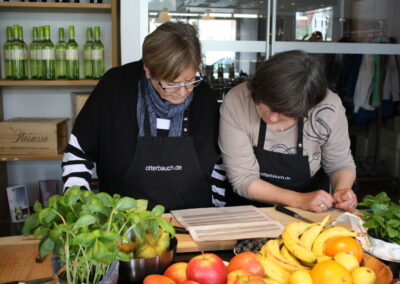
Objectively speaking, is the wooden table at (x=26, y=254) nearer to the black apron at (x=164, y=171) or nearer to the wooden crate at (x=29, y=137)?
the black apron at (x=164, y=171)

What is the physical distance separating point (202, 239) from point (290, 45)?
Answer: 2835mm

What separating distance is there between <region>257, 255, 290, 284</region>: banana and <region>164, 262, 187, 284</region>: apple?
0.15m

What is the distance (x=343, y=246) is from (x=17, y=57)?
263cm

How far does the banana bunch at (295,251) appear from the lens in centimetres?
98

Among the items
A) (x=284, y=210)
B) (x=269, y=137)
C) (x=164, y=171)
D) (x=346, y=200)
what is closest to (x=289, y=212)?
(x=284, y=210)

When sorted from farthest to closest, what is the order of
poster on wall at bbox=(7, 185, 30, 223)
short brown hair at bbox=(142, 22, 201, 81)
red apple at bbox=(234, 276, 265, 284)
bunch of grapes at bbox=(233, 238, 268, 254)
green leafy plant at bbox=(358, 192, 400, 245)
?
poster on wall at bbox=(7, 185, 30, 223), short brown hair at bbox=(142, 22, 201, 81), bunch of grapes at bbox=(233, 238, 268, 254), green leafy plant at bbox=(358, 192, 400, 245), red apple at bbox=(234, 276, 265, 284)

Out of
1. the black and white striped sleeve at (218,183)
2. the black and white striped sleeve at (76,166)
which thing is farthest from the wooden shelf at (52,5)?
the black and white striped sleeve at (218,183)

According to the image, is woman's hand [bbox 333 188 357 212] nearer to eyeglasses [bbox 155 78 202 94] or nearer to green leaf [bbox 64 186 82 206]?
eyeglasses [bbox 155 78 202 94]

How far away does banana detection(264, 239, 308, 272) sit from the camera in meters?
1.01

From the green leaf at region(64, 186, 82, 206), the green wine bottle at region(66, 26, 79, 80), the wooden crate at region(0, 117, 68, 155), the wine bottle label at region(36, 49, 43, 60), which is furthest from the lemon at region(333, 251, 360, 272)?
the wine bottle label at region(36, 49, 43, 60)

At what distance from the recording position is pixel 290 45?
3.90 meters

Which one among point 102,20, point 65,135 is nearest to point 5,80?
point 65,135

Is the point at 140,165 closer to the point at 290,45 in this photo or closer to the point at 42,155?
the point at 42,155

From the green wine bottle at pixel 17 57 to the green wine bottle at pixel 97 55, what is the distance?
46 centimetres
